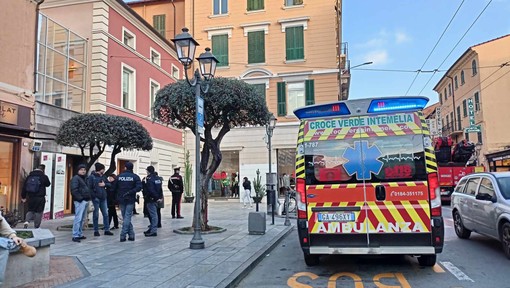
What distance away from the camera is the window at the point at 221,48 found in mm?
27078

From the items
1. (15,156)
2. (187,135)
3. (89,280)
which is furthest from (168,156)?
(89,280)

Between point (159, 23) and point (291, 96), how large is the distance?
10521mm

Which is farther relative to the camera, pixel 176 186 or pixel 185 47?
pixel 176 186

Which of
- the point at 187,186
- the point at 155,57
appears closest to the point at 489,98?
the point at 187,186

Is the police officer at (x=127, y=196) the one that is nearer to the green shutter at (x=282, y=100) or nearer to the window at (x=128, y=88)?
the window at (x=128, y=88)

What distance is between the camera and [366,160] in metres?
6.14

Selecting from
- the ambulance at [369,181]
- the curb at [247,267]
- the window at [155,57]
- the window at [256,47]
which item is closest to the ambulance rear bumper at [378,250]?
the ambulance at [369,181]

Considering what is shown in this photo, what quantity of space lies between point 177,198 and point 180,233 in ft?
13.9

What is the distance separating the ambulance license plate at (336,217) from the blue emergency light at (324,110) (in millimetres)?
1560

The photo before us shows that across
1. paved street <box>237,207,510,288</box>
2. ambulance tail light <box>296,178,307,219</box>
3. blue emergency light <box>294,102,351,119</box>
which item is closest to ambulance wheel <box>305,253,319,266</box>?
paved street <box>237,207,510,288</box>

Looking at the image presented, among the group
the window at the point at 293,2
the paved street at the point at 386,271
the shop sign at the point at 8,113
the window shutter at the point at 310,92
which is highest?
the window at the point at 293,2

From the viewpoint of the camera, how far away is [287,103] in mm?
25797

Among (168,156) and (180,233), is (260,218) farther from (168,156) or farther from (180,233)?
(168,156)

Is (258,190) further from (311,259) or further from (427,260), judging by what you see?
(427,260)
